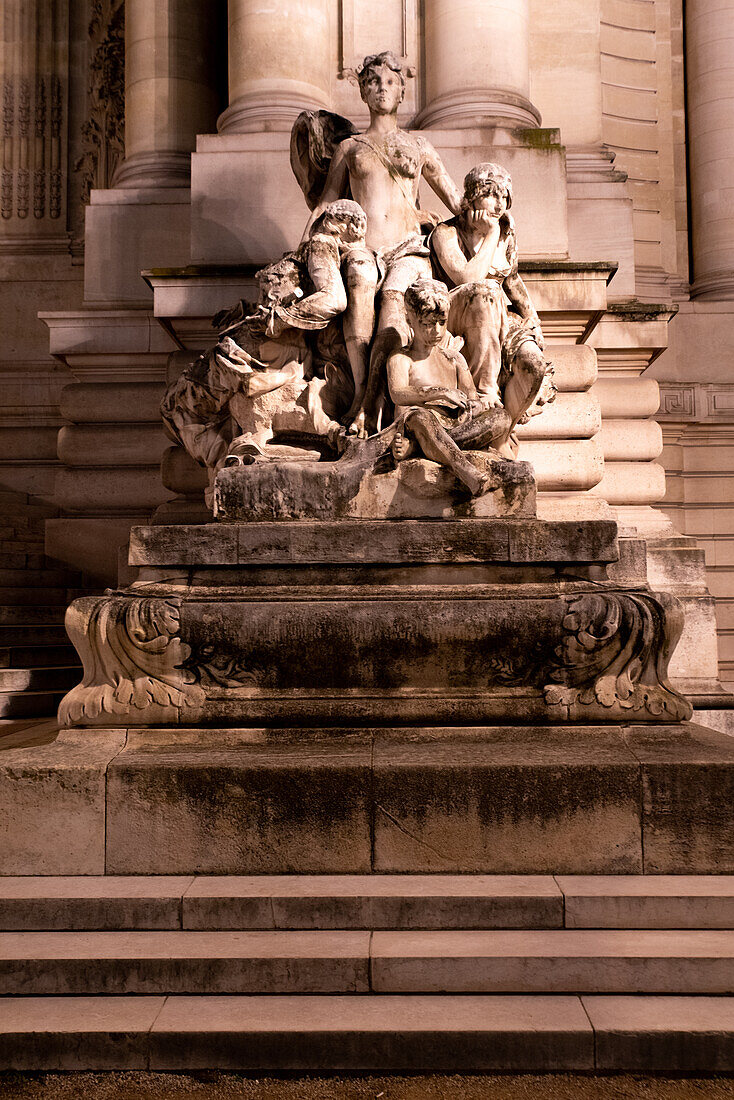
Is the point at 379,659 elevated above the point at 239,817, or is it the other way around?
the point at 379,659

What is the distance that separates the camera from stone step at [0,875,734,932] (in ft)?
14.9

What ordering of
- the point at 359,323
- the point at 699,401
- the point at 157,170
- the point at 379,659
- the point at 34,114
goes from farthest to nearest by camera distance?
1. the point at 34,114
2. the point at 699,401
3. the point at 157,170
4. the point at 359,323
5. the point at 379,659

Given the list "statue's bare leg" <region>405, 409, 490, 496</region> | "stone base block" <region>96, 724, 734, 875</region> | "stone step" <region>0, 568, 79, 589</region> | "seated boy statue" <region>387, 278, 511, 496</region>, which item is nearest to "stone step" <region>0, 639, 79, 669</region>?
"stone step" <region>0, 568, 79, 589</region>

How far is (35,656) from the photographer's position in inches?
373

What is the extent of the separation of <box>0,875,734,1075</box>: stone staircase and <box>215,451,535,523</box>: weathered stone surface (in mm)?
2464

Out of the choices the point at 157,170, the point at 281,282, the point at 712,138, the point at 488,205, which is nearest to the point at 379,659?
the point at 281,282

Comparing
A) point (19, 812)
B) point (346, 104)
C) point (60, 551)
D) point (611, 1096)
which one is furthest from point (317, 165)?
point (611, 1096)

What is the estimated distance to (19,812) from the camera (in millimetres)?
5027

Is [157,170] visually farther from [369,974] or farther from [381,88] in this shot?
[369,974]

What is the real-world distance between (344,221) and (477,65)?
3.86 metres

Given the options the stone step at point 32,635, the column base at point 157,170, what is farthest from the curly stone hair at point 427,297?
the column base at point 157,170

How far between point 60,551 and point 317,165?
4790 mm

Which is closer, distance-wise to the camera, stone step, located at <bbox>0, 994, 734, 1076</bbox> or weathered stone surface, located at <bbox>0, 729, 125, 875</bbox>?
stone step, located at <bbox>0, 994, 734, 1076</bbox>

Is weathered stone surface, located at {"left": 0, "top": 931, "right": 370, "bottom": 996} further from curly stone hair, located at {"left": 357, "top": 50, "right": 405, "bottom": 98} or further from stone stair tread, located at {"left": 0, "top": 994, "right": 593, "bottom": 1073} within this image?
curly stone hair, located at {"left": 357, "top": 50, "right": 405, "bottom": 98}
